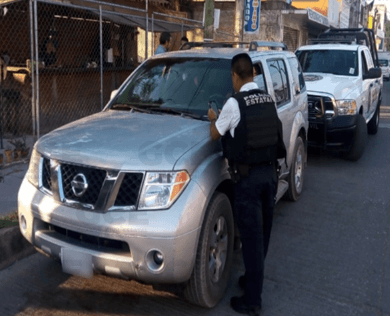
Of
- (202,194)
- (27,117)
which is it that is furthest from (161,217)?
(27,117)

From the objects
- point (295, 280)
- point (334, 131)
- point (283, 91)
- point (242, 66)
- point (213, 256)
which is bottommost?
point (295, 280)

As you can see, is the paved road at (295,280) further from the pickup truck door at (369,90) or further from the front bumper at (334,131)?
the pickup truck door at (369,90)

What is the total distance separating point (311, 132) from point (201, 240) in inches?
216

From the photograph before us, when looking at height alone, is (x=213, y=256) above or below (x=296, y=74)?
below

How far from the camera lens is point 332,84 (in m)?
8.85

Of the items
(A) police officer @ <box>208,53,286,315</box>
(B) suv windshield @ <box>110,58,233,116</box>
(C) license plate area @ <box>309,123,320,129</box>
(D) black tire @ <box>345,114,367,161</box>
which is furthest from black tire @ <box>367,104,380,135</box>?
(A) police officer @ <box>208,53,286,315</box>

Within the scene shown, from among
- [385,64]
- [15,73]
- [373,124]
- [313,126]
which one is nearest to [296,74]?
[313,126]

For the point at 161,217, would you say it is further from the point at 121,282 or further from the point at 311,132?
the point at 311,132

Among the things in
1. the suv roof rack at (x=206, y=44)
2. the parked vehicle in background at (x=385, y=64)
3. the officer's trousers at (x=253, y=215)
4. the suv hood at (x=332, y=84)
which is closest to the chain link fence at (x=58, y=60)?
the suv roof rack at (x=206, y=44)

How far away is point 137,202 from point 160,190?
18cm

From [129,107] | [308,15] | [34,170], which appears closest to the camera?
[34,170]

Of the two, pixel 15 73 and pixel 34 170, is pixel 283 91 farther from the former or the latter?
pixel 15 73

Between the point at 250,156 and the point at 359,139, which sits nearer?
the point at 250,156

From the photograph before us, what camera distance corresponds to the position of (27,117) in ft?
33.5
